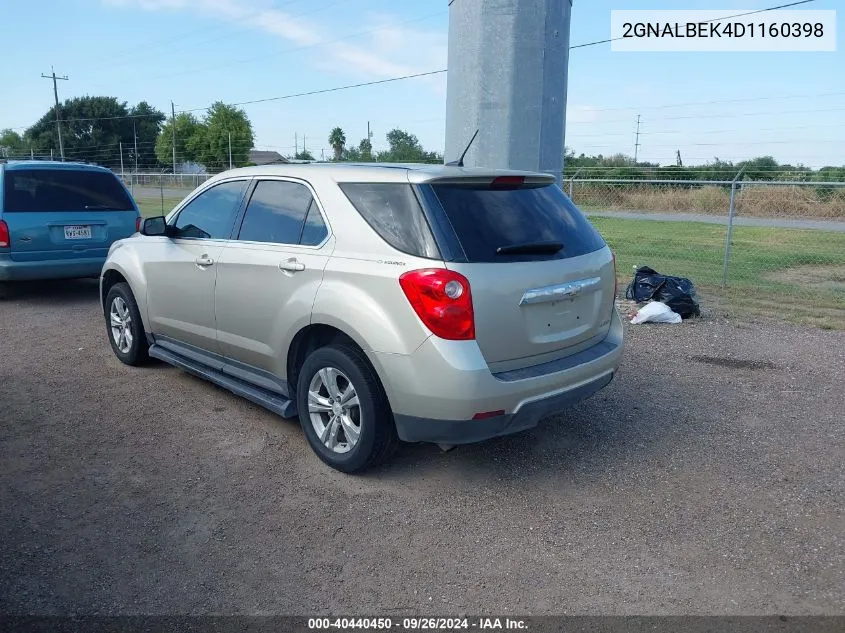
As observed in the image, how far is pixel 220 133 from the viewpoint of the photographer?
62.3m

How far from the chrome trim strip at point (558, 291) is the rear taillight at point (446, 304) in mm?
345

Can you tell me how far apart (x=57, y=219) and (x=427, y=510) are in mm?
6875

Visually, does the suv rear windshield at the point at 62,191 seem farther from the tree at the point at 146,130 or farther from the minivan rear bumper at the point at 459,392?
the tree at the point at 146,130

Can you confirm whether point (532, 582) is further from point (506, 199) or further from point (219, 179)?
point (219, 179)

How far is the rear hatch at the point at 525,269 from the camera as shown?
11.7ft

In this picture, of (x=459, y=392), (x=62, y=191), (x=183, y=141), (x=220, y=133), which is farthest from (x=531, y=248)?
(x=183, y=141)

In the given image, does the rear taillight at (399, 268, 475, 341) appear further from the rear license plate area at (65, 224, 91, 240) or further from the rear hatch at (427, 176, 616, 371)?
the rear license plate area at (65, 224, 91, 240)

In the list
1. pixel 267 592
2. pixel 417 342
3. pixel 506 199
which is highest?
pixel 506 199

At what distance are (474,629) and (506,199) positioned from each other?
2255 mm

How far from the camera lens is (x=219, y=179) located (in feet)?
16.8

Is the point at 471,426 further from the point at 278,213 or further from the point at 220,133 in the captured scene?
the point at 220,133

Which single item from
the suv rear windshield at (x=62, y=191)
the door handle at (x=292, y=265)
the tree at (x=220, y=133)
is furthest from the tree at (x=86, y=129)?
the door handle at (x=292, y=265)

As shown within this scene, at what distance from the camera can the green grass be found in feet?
30.8

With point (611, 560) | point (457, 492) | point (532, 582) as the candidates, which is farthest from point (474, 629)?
point (457, 492)
